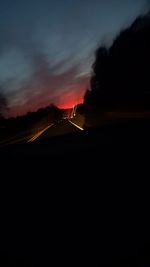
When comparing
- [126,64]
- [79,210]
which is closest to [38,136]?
[79,210]

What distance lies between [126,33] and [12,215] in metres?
106

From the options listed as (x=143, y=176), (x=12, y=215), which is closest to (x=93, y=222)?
(x=12, y=215)

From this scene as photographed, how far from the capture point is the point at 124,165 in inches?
248

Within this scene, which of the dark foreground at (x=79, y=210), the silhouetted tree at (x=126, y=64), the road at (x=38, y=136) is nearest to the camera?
the dark foreground at (x=79, y=210)

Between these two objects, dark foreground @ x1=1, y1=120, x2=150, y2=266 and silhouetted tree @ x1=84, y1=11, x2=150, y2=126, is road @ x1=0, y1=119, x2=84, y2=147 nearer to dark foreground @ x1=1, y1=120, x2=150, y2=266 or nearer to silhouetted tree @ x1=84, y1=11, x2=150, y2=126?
dark foreground @ x1=1, y1=120, x2=150, y2=266

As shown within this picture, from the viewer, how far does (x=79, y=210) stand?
4.66 meters

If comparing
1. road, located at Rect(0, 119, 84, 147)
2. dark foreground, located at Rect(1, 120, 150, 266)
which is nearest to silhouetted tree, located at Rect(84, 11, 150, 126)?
road, located at Rect(0, 119, 84, 147)

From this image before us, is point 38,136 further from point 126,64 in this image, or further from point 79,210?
point 126,64

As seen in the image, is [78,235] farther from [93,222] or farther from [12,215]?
[12,215]

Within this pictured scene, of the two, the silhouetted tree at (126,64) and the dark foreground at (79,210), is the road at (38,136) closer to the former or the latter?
the dark foreground at (79,210)

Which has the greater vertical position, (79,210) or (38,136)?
(79,210)

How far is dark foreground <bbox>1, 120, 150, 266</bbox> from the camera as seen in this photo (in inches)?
144

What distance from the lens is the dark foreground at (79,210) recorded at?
3.65 m

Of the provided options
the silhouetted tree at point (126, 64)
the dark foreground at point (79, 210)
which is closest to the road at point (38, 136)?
the dark foreground at point (79, 210)
